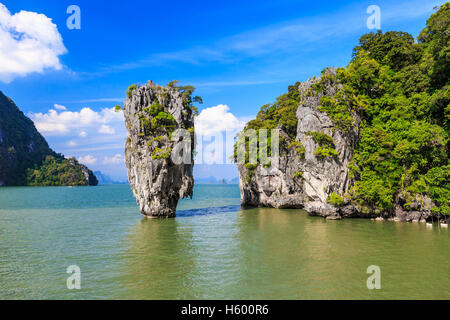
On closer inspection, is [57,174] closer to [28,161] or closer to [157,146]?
[28,161]

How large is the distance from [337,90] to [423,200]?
13.3 m

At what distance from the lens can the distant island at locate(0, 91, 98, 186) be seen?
132 meters

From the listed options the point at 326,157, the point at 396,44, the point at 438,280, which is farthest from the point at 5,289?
the point at 396,44

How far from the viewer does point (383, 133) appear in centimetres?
2586

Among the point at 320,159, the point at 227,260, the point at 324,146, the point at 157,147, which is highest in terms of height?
the point at 157,147

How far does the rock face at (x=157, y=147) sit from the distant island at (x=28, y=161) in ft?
425

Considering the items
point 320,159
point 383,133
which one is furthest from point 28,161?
point 383,133

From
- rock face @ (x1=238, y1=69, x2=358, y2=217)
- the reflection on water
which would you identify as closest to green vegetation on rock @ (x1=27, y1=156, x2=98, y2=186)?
the reflection on water

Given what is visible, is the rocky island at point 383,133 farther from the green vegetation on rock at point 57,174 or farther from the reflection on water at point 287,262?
the green vegetation on rock at point 57,174

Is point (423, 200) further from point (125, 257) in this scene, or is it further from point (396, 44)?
point (125, 257)

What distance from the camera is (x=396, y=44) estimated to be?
104 ft

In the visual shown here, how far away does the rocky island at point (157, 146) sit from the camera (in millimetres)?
29047

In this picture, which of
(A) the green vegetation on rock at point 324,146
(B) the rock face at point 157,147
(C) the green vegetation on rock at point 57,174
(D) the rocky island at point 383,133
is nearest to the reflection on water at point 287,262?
(D) the rocky island at point 383,133

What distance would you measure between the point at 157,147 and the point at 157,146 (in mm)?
187
